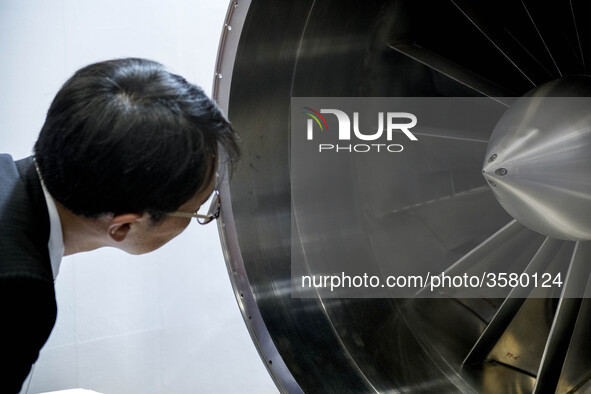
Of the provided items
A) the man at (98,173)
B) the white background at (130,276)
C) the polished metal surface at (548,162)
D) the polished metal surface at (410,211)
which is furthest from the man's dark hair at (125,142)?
the white background at (130,276)

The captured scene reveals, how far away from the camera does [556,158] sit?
4.35 ft

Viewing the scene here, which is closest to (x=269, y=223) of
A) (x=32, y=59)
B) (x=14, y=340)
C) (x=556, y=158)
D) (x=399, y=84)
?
(x=399, y=84)

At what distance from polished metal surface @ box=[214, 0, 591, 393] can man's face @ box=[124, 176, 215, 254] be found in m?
0.40

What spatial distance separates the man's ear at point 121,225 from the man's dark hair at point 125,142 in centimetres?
2

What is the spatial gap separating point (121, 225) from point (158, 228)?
0.06 meters

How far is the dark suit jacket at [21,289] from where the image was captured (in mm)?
865

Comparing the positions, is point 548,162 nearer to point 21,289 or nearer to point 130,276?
point 21,289

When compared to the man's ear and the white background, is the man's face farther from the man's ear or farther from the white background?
the white background

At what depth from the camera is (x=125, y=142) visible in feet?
2.85

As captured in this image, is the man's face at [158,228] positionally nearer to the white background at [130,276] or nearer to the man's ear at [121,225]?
the man's ear at [121,225]

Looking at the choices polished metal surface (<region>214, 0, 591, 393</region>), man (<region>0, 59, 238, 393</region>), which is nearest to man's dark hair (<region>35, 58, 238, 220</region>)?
man (<region>0, 59, 238, 393</region>)

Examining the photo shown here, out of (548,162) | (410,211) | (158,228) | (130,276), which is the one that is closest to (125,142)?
(158,228)

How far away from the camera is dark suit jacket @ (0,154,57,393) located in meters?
0.87

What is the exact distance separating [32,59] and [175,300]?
3.02 feet
